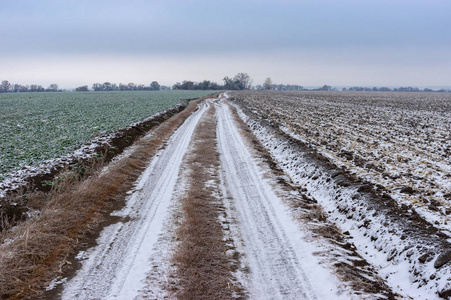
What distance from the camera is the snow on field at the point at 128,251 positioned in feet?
15.0

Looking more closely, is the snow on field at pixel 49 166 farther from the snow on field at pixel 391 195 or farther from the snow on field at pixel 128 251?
the snow on field at pixel 391 195

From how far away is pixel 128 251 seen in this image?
569 centimetres

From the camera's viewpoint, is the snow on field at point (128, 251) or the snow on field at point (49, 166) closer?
the snow on field at point (128, 251)

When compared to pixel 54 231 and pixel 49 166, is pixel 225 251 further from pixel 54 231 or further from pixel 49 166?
pixel 49 166

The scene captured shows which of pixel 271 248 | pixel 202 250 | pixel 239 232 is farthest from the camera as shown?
pixel 239 232

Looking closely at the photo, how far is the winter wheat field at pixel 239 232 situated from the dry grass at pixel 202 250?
27 millimetres

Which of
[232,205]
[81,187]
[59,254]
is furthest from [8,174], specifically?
[232,205]

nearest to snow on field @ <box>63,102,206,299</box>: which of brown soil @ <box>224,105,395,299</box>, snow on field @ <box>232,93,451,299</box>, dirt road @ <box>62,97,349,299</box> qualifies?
dirt road @ <box>62,97,349,299</box>

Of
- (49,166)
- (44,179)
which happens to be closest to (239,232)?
(44,179)

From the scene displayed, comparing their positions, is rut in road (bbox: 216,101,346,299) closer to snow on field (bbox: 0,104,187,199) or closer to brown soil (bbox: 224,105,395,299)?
brown soil (bbox: 224,105,395,299)

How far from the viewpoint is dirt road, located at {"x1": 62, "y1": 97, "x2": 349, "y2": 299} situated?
4.61 metres

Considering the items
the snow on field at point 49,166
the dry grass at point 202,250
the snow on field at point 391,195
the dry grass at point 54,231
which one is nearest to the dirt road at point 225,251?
the dry grass at point 202,250

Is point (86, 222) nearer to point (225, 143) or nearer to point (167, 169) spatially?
point (167, 169)

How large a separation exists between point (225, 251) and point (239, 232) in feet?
2.90
